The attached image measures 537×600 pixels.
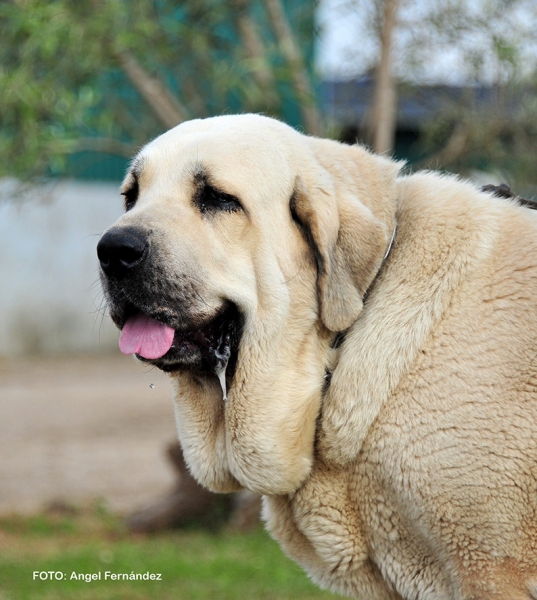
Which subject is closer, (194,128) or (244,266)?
(244,266)

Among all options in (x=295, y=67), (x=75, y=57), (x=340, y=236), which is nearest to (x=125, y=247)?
(x=340, y=236)

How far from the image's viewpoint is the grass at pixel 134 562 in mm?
5238

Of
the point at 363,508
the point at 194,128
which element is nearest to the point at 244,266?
the point at 194,128

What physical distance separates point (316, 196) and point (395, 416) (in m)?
0.81

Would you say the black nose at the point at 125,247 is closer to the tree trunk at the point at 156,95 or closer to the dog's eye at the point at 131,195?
the dog's eye at the point at 131,195

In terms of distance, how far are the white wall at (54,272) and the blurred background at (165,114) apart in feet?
13.5

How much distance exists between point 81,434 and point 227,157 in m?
7.41

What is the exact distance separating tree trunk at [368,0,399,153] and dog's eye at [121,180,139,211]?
11.0ft

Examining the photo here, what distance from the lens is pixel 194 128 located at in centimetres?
308

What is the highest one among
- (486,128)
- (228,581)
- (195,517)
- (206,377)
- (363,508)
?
(206,377)

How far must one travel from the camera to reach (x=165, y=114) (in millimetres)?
6797

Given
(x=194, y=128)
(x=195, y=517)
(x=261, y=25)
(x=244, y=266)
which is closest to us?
(x=244, y=266)

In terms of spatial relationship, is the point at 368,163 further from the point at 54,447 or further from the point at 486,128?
the point at 54,447

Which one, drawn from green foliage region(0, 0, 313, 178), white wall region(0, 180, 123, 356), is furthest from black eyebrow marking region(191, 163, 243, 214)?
white wall region(0, 180, 123, 356)
